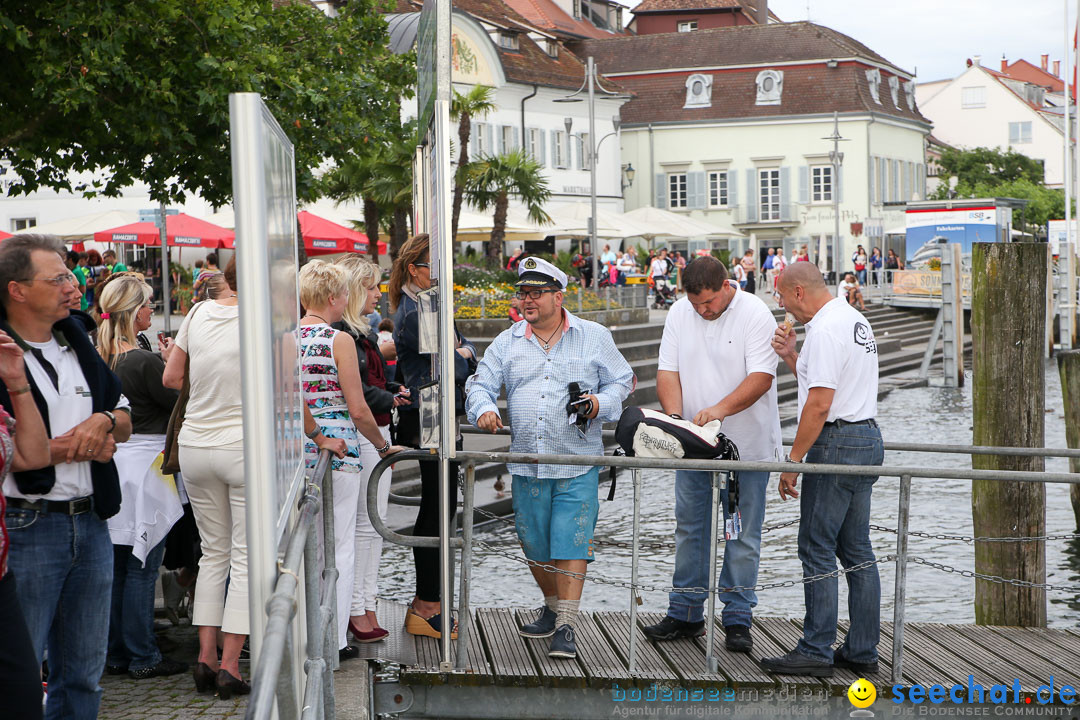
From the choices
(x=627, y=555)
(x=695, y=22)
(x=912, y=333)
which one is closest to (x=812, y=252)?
(x=695, y=22)

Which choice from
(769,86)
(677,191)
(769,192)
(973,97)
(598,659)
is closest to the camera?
(598,659)

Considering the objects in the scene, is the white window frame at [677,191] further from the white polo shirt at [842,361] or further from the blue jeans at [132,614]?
the blue jeans at [132,614]

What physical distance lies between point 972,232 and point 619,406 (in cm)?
4112

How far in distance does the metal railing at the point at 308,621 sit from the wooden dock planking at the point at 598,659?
1.20 metres

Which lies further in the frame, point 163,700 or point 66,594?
point 163,700

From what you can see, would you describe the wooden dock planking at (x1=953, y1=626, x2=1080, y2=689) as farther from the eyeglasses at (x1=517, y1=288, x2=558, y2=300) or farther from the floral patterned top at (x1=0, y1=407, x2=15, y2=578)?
the floral patterned top at (x1=0, y1=407, x2=15, y2=578)

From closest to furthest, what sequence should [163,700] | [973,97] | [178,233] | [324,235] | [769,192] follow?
[163,700], [178,233], [324,235], [769,192], [973,97]

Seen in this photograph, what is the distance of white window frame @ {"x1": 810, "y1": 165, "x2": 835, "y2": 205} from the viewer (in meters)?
65.8

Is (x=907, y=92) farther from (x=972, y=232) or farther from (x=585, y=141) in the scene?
(x=972, y=232)

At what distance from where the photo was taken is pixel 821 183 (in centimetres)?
6575

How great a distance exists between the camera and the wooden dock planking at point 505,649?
540cm

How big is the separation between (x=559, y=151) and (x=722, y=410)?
53.9 m

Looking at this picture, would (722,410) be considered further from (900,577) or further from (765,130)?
(765,130)

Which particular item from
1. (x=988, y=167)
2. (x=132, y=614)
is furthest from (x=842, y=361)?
(x=988, y=167)
